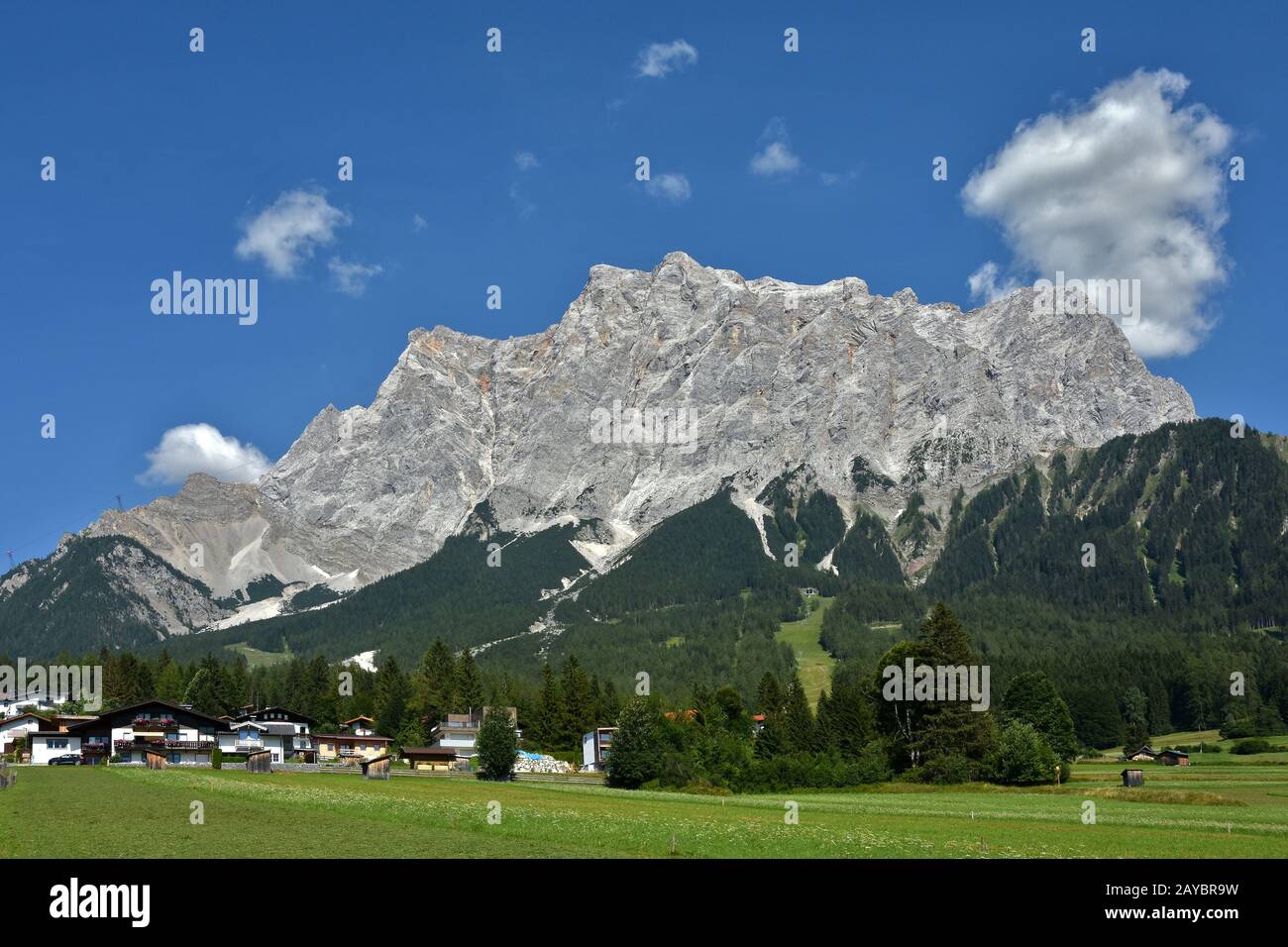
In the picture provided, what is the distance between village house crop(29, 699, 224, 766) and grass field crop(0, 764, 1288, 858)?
3132cm

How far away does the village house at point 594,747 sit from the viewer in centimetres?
12719

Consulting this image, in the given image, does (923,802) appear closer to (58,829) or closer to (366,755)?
(58,829)

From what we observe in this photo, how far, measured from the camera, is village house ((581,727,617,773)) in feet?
417

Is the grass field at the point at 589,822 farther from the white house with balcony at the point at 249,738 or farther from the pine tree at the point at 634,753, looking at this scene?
the white house with balcony at the point at 249,738

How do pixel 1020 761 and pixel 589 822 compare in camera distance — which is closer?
pixel 589 822

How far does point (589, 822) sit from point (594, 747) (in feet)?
276

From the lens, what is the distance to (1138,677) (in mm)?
180000

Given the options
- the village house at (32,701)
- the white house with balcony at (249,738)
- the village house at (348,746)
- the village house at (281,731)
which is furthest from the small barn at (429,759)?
the village house at (32,701)

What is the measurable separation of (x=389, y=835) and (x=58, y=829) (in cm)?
1141

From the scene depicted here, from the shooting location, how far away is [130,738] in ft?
380

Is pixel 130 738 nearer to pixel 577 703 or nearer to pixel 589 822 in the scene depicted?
pixel 577 703

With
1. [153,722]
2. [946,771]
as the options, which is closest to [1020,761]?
[946,771]

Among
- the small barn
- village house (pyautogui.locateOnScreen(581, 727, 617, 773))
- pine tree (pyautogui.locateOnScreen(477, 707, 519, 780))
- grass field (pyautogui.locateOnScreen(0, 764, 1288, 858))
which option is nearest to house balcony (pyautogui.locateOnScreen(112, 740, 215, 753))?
the small barn

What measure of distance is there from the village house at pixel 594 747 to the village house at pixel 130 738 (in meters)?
40.3
